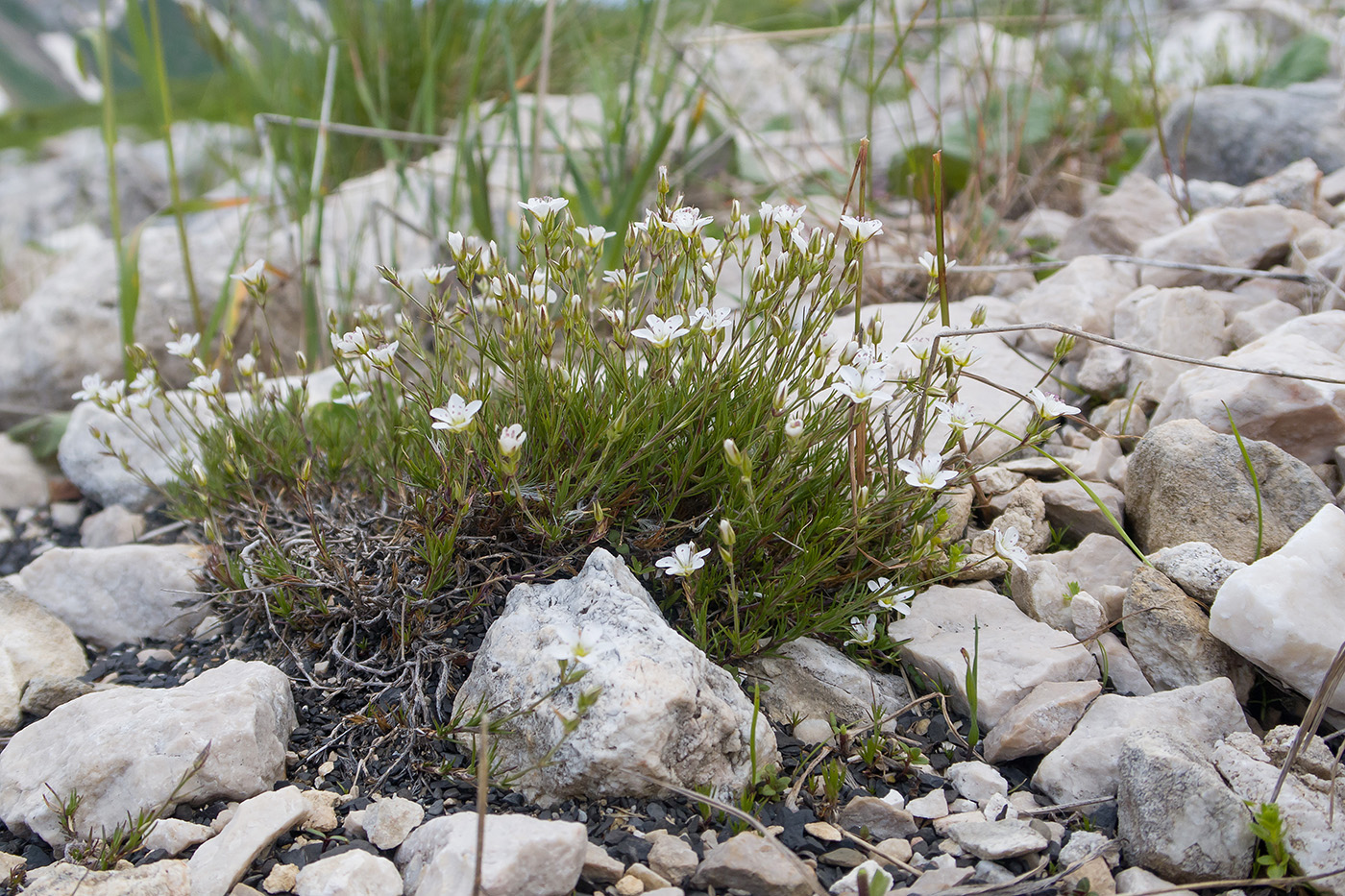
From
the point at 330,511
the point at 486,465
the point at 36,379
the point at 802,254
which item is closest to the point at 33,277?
the point at 36,379

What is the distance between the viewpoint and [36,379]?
13.3 feet

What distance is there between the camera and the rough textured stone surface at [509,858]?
149 centimetres

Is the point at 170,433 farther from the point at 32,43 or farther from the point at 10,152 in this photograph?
the point at 32,43

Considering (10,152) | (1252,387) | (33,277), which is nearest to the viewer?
(1252,387)

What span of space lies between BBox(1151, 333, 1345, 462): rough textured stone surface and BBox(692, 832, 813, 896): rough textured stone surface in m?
1.62

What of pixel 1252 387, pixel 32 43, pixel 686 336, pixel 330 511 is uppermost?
pixel 32 43

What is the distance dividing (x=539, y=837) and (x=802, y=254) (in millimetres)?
1285

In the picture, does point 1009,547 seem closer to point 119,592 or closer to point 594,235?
point 594,235

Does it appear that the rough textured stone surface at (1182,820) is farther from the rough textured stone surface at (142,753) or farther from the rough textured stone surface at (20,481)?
the rough textured stone surface at (20,481)

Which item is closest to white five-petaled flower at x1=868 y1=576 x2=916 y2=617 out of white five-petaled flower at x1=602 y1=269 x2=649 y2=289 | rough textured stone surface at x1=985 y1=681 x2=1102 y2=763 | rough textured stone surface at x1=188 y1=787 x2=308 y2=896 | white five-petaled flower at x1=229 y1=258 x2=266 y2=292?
rough textured stone surface at x1=985 y1=681 x2=1102 y2=763

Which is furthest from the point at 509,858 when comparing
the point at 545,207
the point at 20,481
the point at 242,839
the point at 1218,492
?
the point at 20,481

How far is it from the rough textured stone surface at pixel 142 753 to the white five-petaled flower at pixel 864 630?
4.09 feet

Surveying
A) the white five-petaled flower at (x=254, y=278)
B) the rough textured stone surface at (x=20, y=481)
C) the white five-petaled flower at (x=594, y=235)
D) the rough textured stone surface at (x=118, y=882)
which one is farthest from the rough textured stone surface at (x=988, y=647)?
the rough textured stone surface at (x=20, y=481)

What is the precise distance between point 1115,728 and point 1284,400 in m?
1.05
